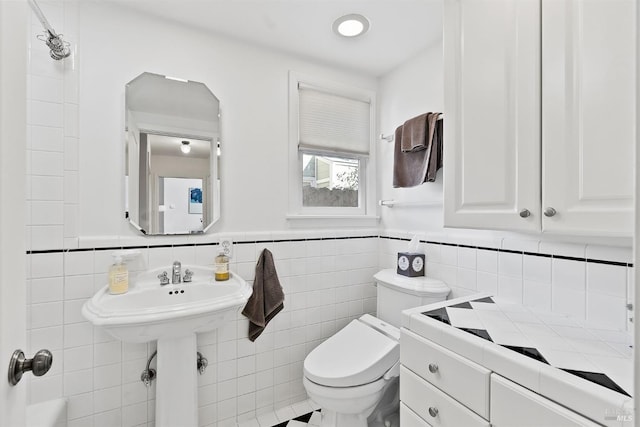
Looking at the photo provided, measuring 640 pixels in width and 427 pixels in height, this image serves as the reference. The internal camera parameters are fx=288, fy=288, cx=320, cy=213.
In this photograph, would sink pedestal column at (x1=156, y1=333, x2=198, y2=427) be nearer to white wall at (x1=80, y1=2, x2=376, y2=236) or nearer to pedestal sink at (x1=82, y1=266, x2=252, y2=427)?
pedestal sink at (x1=82, y1=266, x2=252, y2=427)

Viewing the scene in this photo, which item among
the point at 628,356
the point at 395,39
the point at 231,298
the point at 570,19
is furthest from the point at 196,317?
the point at 395,39

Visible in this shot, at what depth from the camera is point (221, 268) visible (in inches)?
62.3

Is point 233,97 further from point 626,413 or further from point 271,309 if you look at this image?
point 626,413

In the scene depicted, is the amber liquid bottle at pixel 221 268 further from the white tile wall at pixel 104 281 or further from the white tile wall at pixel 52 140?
the white tile wall at pixel 52 140

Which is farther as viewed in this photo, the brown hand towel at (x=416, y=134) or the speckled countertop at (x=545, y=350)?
the brown hand towel at (x=416, y=134)

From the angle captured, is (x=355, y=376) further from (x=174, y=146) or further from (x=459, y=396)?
(x=174, y=146)

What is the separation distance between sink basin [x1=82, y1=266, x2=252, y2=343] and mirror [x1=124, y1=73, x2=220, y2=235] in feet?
0.99

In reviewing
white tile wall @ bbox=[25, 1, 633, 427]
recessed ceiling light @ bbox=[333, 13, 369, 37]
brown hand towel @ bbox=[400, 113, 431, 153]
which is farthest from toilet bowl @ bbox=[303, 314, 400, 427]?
recessed ceiling light @ bbox=[333, 13, 369, 37]

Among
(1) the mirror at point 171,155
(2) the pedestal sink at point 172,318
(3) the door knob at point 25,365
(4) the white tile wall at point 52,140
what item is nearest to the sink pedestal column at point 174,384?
(2) the pedestal sink at point 172,318

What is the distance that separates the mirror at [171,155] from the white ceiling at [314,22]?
35 centimetres

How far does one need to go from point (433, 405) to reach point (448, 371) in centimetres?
16

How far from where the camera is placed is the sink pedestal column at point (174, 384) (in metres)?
1.35

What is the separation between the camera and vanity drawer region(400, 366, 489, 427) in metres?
0.91

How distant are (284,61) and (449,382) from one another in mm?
1934
